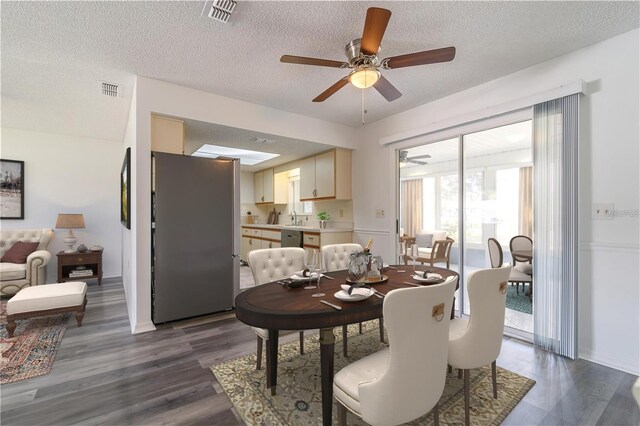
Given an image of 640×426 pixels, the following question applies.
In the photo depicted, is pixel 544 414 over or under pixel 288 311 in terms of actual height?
under

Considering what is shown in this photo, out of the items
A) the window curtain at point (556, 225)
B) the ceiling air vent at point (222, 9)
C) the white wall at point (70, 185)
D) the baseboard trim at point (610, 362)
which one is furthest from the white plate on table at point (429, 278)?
the white wall at point (70, 185)

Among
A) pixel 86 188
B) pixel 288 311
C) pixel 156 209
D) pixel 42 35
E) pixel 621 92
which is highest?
pixel 42 35

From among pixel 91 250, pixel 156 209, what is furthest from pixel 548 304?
pixel 91 250

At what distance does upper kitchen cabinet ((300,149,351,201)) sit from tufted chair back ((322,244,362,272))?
6.13 ft

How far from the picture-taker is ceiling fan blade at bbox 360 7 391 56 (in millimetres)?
1573

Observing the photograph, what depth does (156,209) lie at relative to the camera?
308 cm

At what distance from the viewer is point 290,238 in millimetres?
5207

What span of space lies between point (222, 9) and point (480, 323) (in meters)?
2.62

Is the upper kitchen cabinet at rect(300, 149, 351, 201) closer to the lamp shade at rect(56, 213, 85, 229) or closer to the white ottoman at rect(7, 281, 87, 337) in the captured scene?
the white ottoman at rect(7, 281, 87, 337)

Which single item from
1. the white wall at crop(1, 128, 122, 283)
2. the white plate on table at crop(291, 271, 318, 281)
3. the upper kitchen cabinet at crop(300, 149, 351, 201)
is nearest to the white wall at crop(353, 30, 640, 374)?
the white plate on table at crop(291, 271, 318, 281)

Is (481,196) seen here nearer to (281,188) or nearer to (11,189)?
(281,188)

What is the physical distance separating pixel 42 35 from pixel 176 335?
2844 millimetres

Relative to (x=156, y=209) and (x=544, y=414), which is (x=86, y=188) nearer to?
(x=156, y=209)

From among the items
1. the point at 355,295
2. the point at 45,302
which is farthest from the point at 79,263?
the point at 355,295
